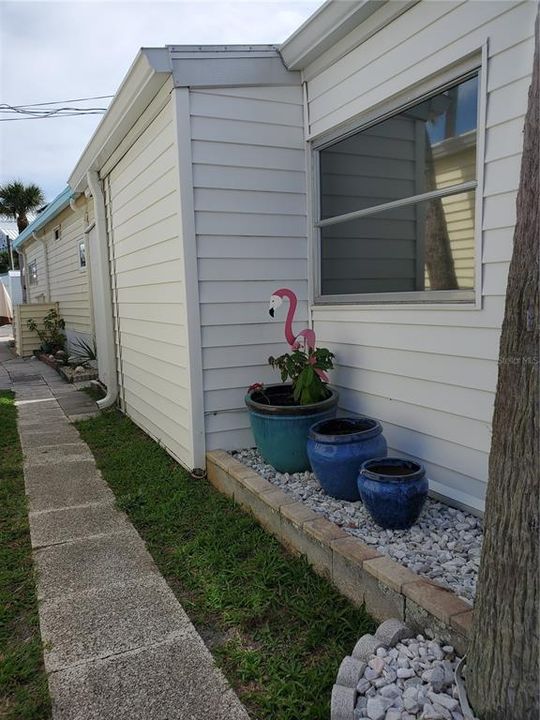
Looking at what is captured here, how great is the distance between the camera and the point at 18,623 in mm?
2365

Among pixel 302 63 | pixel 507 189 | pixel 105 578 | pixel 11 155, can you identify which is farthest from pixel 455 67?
pixel 11 155

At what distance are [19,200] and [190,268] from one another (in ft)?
86.3

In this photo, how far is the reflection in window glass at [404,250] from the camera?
9.21 ft

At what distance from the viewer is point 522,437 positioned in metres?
1.35

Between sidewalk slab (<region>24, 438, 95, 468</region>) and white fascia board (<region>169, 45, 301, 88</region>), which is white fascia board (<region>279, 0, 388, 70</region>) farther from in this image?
sidewalk slab (<region>24, 438, 95, 468</region>)

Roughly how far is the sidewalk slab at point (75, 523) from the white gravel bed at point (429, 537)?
1.13 metres

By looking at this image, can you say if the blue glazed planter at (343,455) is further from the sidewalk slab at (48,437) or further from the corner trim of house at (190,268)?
the sidewalk slab at (48,437)

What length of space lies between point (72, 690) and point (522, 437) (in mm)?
1755

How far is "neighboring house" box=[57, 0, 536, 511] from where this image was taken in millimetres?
2588

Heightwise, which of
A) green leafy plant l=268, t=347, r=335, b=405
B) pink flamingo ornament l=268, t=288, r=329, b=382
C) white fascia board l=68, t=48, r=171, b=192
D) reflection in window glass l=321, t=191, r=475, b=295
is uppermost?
white fascia board l=68, t=48, r=171, b=192

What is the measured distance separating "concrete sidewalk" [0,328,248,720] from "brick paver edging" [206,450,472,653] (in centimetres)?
64

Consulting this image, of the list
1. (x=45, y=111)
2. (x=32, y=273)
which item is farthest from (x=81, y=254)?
(x=32, y=273)

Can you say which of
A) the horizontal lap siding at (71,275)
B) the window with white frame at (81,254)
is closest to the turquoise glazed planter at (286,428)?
the horizontal lap siding at (71,275)

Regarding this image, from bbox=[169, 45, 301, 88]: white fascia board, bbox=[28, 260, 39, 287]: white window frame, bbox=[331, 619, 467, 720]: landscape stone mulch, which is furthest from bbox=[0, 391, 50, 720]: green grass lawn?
bbox=[28, 260, 39, 287]: white window frame
